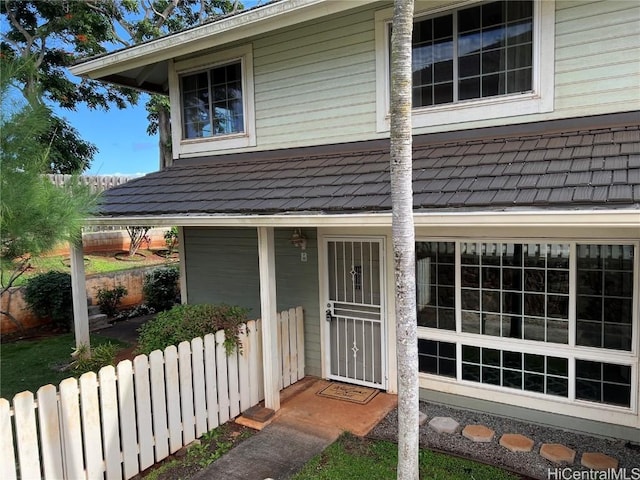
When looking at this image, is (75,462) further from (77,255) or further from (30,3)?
(30,3)

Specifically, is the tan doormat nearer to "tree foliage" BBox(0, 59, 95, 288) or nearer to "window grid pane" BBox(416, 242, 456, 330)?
"window grid pane" BBox(416, 242, 456, 330)

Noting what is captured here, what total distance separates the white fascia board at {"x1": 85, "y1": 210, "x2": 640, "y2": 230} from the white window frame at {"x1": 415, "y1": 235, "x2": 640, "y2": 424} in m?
1.26

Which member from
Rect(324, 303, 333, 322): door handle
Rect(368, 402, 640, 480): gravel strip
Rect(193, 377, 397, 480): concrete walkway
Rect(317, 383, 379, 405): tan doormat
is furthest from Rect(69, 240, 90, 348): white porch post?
Rect(368, 402, 640, 480): gravel strip

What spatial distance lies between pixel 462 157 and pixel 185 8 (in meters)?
18.6

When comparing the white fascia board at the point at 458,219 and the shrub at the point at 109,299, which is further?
the shrub at the point at 109,299

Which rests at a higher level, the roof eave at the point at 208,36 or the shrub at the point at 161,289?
the roof eave at the point at 208,36

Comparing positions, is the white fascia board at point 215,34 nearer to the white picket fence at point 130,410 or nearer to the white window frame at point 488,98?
the white window frame at point 488,98

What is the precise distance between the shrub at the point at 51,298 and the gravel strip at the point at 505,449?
27.1 feet

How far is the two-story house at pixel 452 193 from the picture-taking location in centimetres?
464

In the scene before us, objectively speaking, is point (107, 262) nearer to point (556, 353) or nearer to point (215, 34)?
point (215, 34)

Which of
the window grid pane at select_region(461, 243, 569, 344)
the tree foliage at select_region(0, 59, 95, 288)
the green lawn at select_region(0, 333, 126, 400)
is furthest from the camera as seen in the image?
the green lawn at select_region(0, 333, 126, 400)

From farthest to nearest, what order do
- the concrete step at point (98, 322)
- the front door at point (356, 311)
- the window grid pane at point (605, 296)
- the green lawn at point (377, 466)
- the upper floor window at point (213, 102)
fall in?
the concrete step at point (98, 322) → the upper floor window at point (213, 102) → the front door at point (356, 311) → the window grid pane at point (605, 296) → the green lawn at point (377, 466)

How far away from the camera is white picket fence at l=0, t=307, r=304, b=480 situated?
12.0 feet

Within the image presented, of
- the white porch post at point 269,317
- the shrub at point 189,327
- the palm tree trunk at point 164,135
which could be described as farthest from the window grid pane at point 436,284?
the palm tree trunk at point 164,135
